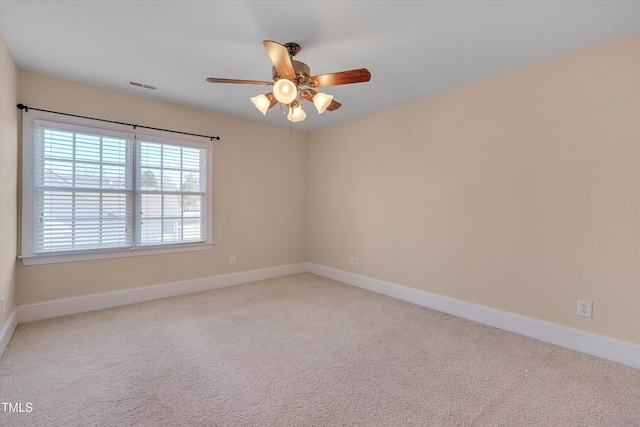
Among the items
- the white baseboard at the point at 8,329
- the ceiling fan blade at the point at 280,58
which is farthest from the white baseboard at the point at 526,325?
the white baseboard at the point at 8,329

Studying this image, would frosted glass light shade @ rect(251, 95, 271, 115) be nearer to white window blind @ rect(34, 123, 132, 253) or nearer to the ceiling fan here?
the ceiling fan

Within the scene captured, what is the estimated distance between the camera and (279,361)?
2.22 m

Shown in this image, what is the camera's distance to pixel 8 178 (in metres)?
2.50

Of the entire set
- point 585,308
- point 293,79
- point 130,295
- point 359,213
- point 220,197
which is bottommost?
point 130,295

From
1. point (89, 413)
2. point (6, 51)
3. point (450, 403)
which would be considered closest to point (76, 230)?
point (6, 51)

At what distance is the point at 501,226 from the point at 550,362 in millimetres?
1184

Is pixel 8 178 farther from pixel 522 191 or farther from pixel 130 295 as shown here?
pixel 522 191

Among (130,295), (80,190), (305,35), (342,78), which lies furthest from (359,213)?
(80,190)

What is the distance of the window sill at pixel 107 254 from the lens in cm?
292

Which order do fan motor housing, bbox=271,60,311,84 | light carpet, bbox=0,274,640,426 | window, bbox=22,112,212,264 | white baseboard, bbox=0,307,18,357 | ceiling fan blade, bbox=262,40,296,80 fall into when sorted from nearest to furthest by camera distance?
light carpet, bbox=0,274,640,426, ceiling fan blade, bbox=262,40,296,80, fan motor housing, bbox=271,60,311,84, white baseboard, bbox=0,307,18,357, window, bbox=22,112,212,264

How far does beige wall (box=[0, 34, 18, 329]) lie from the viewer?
91.7 inches

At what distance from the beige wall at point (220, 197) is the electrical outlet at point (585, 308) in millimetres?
3663

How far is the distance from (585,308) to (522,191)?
1068 mm

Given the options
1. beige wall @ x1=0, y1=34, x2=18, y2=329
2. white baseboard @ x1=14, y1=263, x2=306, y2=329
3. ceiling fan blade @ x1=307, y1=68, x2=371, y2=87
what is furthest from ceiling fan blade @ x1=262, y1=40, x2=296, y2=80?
white baseboard @ x1=14, y1=263, x2=306, y2=329
